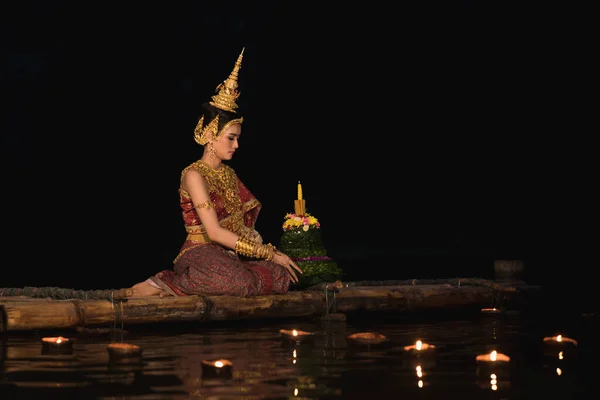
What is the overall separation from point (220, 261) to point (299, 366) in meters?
2.76

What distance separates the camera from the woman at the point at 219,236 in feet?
29.7

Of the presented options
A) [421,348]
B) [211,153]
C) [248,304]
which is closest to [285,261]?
[248,304]

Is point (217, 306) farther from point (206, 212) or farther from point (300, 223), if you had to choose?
point (300, 223)

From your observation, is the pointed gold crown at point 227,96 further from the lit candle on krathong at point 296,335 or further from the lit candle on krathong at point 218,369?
the lit candle on krathong at point 218,369

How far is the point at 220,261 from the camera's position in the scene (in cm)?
903

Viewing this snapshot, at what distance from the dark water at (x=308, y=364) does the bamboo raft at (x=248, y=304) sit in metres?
0.13

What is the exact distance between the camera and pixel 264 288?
9.28 meters

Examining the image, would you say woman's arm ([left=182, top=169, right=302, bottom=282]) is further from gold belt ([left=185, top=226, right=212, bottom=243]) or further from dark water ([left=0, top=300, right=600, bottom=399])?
dark water ([left=0, top=300, right=600, bottom=399])

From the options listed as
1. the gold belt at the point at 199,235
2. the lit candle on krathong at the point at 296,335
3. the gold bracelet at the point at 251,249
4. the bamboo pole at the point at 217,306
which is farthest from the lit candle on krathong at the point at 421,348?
the gold belt at the point at 199,235

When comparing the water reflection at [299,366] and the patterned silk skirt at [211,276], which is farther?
the patterned silk skirt at [211,276]

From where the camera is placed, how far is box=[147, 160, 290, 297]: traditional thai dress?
9039 millimetres

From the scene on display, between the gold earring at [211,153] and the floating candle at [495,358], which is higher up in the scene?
the gold earring at [211,153]

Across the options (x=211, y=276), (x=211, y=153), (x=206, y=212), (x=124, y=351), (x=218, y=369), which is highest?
(x=211, y=153)

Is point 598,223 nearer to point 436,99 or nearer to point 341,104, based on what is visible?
point 436,99
